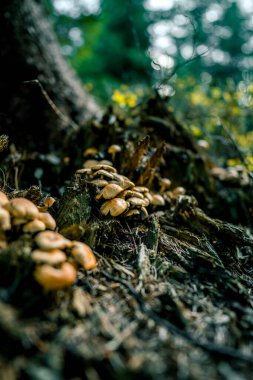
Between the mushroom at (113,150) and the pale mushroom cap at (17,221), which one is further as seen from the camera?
the mushroom at (113,150)

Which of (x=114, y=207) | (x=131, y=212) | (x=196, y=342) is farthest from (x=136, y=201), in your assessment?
(x=196, y=342)

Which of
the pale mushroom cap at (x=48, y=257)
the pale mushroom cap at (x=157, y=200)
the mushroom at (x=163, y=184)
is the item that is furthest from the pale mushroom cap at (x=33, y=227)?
the mushroom at (x=163, y=184)

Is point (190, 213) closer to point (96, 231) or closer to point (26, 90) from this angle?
point (96, 231)

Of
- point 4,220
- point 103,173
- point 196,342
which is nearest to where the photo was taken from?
point 196,342

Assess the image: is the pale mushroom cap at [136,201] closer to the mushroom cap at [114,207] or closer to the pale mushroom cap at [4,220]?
the mushroom cap at [114,207]

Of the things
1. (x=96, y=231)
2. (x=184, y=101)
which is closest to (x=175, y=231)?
(x=96, y=231)

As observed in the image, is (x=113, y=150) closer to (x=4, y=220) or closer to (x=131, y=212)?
(x=131, y=212)
